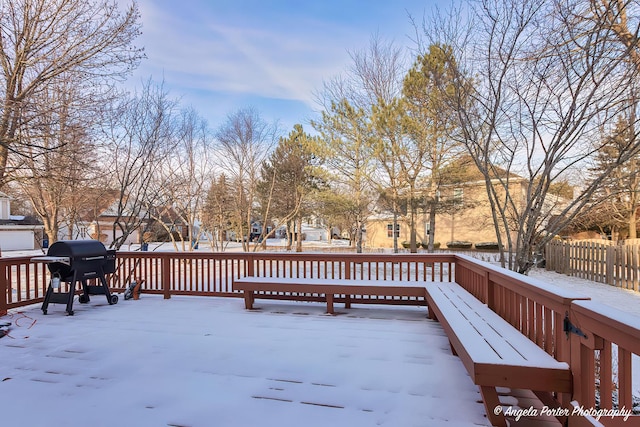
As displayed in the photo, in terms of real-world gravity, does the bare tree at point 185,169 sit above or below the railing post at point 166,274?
above

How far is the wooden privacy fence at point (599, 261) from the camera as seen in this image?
7852 millimetres

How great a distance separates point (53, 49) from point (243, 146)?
885 centimetres

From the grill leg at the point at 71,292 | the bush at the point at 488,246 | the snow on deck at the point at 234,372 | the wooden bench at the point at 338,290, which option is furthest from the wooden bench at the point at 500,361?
the bush at the point at 488,246

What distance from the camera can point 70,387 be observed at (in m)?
2.40

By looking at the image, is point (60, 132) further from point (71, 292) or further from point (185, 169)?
point (185, 169)

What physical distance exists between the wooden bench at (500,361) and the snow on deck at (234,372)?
287mm

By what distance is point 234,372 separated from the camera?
2.59 metres

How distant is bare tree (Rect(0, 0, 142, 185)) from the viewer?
455cm

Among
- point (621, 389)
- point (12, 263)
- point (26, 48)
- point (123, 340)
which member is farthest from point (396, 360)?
point (26, 48)

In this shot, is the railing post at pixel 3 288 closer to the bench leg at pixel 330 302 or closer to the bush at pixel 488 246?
the bench leg at pixel 330 302

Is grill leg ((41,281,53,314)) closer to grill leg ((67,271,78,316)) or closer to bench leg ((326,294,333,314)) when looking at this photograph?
grill leg ((67,271,78,316))

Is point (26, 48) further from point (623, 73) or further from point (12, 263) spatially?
point (623, 73)

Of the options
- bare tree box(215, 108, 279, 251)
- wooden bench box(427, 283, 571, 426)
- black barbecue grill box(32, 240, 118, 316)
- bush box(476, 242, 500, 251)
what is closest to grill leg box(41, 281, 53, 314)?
black barbecue grill box(32, 240, 118, 316)

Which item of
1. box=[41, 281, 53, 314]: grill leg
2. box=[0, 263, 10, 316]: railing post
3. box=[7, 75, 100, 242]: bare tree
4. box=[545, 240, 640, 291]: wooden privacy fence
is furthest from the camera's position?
box=[545, 240, 640, 291]: wooden privacy fence
